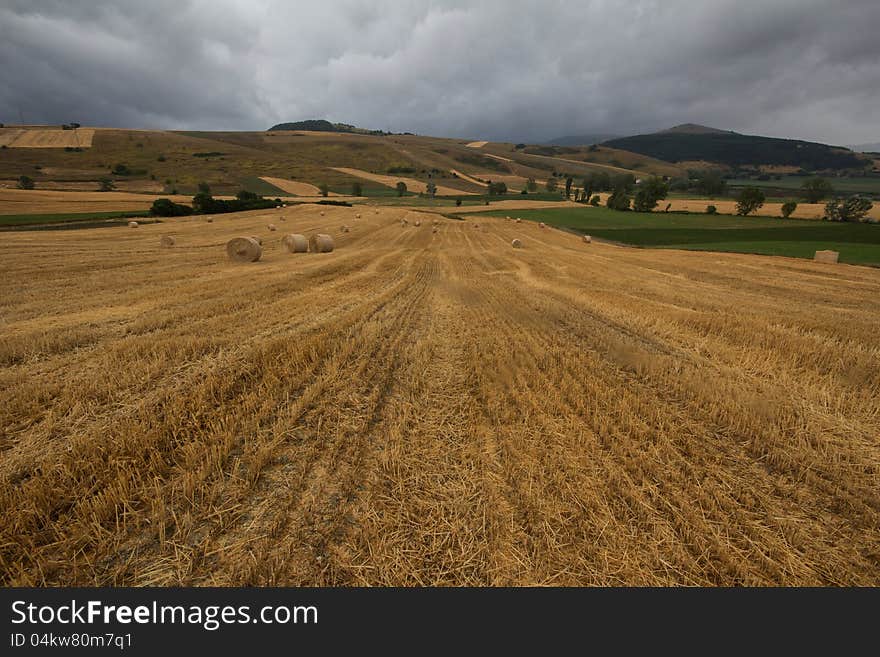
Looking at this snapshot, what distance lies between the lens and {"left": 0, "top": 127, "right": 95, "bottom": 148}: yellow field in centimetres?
11788

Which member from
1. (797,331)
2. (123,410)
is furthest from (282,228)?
(797,331)

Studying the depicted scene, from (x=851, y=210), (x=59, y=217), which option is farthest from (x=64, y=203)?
(x=851, y=210)

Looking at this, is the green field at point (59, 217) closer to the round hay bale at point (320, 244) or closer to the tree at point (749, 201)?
the round hay bale at point (320, 244)

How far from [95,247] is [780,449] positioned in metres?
30.7

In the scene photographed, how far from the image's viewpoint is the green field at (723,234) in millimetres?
30828

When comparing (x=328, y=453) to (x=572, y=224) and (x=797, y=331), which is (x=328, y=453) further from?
(x=572, y=224)

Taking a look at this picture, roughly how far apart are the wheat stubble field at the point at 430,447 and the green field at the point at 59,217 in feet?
120

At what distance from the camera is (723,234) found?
42.7 metres

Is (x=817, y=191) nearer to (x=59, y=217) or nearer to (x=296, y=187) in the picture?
(x=296, y=187)

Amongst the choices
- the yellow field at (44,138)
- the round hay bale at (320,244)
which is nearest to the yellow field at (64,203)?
the round hay bale at (320,244)

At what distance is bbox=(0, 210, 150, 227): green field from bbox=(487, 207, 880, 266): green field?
5650cm

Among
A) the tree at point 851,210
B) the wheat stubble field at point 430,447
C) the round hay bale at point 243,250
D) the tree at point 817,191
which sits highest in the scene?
the tree at point 817,191

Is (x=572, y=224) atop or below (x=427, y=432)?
atop

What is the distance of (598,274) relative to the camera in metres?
18.1
